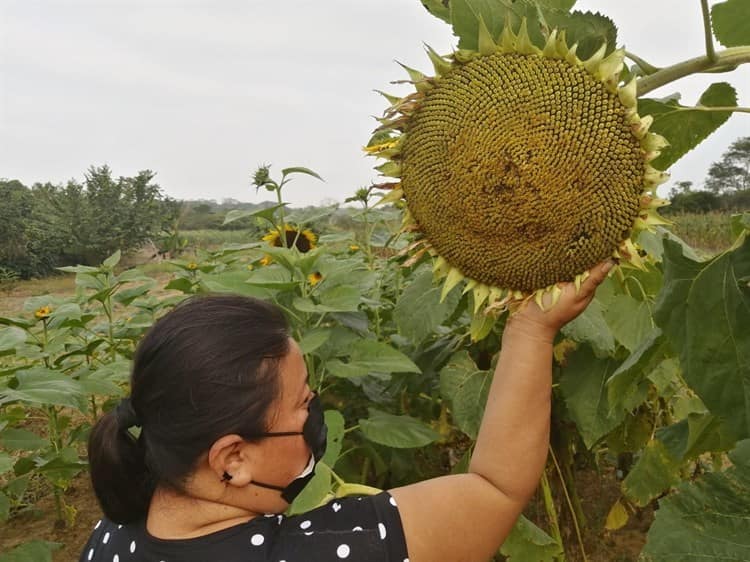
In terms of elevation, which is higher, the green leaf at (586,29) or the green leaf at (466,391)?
the green leaf at (586,29)

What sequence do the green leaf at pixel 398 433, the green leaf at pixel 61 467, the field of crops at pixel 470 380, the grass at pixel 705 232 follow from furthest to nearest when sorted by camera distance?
the grass at pixel 705 232
the green leaf at pixel 61 467
the green leaf at pixel 398 433
the field of crops at pixel 470 380

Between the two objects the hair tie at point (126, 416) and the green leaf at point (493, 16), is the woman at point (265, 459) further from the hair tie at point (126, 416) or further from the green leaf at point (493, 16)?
the green leaf at point (493, 16)

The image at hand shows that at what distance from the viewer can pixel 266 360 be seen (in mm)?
1308

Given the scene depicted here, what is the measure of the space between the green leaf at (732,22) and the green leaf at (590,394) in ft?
3.29

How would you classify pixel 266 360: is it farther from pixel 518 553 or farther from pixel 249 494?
pixel 518 553

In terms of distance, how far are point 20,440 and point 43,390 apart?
113 centimetres

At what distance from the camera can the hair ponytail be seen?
55.4 inches

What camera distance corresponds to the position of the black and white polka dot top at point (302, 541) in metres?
1.25

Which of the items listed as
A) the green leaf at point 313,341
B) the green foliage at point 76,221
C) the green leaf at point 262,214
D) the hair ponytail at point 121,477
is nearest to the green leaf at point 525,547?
the green leaf at point 313,341

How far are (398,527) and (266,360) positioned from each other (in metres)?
0.39

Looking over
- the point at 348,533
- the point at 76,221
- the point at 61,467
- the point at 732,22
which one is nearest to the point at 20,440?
the point at 61,467

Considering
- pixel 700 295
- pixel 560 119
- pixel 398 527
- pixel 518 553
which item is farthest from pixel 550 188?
pixel 518 553

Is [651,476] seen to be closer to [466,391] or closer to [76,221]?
[466,391]

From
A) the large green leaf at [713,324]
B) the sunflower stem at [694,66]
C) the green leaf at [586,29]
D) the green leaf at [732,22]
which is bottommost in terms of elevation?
the large green leaf at [713,324]
